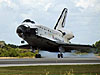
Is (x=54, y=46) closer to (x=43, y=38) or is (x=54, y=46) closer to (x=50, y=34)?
(x=50, y=34)

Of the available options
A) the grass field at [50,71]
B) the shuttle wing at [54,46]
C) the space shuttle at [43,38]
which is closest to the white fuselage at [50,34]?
the space shuttle at [43,38]

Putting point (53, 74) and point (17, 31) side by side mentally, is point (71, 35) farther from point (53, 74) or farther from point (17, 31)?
point (53, 74)

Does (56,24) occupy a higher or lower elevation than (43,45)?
higher

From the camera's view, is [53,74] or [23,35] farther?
[23,35]

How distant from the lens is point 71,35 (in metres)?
59.5

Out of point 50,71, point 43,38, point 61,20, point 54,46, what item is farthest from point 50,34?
point 50,71

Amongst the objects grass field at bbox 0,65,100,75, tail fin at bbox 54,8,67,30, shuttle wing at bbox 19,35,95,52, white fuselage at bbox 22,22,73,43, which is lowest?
grass field at bbox 0,65,100,75

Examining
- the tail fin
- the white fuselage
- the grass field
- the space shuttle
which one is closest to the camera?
the grass field

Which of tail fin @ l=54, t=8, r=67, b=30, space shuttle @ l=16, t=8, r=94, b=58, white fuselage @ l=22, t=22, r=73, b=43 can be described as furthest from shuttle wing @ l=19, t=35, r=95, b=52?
tail fin @ l=54, t=8, r=67, b=30

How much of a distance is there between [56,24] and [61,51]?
48.0 feet

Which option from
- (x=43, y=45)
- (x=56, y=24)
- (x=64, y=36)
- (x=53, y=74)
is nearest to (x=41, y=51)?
(x=43, y=45)

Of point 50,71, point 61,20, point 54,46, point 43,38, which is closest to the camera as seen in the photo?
point 50,71

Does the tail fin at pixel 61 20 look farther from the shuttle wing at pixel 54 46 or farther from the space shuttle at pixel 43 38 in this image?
the shuttle wing at pixel 54 46

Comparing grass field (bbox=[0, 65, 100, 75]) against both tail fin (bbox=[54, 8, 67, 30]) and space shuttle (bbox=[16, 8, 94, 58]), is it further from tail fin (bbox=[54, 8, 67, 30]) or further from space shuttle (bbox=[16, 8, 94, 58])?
tail fin (bbox=[54, 8, 67, 30])
